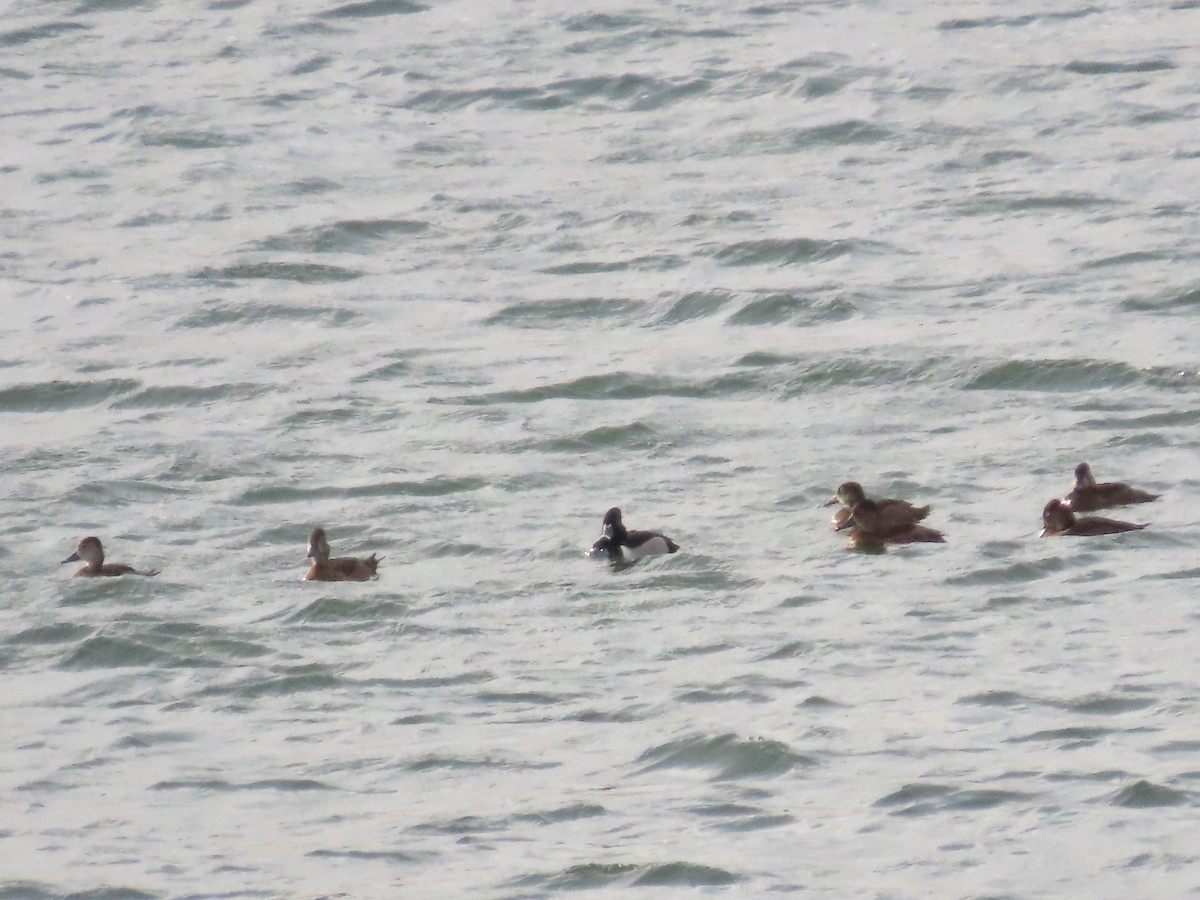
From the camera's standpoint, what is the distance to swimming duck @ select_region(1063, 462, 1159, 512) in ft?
43.6

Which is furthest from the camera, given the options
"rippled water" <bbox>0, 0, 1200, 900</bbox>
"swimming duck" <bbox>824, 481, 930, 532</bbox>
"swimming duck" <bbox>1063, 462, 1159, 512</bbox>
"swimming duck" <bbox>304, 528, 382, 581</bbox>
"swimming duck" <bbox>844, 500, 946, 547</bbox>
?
"swimming duck" <bbox>1063, 462, 1159, 512</bbox>

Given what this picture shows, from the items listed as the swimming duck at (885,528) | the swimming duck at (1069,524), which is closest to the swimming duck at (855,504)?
the swimming duck at (885,528)

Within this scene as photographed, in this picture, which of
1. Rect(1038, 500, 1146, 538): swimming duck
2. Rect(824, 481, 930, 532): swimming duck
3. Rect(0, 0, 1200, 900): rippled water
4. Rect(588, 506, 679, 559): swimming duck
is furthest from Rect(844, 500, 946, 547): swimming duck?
Rect(588, 506, 679, 559): swimming duck

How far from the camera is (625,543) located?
13.0 m

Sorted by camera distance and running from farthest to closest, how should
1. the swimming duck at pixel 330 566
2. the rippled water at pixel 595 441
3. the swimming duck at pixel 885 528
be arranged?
1. the swimming duck at pixel 885 528
2. the swimming duck at pixel 330 566
3. the rippled water at pixel 595 441

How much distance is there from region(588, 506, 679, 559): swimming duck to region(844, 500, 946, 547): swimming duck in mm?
987

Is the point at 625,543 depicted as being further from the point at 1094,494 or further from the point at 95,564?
the point at 95,564

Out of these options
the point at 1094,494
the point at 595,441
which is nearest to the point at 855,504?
the point at 1094,494

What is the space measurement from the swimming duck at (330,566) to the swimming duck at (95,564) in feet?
3.17

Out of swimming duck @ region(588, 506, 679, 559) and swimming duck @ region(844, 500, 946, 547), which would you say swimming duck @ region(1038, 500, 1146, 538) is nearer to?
swimming duck @ region(844, 500, 946, 547)

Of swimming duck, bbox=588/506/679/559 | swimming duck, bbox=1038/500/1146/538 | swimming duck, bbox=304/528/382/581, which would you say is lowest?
swimming duck, bbox=1038/500/1146/538

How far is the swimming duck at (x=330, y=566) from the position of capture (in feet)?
42.3

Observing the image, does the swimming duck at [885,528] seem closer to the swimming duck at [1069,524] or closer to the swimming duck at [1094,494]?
the swimming duck at [1069,524]

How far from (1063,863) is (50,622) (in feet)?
19.0
